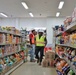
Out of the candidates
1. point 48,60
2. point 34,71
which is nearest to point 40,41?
point 48,60

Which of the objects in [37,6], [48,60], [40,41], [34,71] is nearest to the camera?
[34,71]

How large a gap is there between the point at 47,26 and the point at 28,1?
19.5 feet

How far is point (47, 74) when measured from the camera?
18.1 feet

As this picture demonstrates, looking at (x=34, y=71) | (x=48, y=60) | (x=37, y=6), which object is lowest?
(x=34, y=71)

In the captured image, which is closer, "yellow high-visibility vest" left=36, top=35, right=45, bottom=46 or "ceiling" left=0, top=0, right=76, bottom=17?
"yellow high-visibility vest" left=36, top=35, right=45, bottom=46

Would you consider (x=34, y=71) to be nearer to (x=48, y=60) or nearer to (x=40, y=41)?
(x=48, y=60)

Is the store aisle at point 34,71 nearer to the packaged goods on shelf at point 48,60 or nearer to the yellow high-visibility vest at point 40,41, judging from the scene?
the packaged goods on shelf at point 48,60

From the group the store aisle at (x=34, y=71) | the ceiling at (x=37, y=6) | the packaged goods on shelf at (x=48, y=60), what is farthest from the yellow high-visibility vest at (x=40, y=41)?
the ceiling at (x=37, y=6)

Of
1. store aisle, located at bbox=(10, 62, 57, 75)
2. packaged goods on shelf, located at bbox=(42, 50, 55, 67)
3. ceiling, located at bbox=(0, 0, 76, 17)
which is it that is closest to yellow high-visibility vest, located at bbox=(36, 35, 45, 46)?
packaged goods on shelf, located at bbox=(42, 50, 55, 67)

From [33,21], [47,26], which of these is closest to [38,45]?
[47,26]

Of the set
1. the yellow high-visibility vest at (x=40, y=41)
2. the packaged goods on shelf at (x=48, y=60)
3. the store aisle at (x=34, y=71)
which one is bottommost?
the store aisle at (x=34, y=71)

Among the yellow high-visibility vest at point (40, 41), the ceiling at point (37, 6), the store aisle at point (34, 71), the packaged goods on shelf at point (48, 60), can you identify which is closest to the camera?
the store aisle at point (34, 71)

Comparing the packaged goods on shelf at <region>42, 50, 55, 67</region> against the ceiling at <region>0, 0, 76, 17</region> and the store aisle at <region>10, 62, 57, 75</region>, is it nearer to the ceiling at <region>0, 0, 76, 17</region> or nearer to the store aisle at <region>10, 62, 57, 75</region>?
the store aisle at <region>10, 62, 57, 75</region>

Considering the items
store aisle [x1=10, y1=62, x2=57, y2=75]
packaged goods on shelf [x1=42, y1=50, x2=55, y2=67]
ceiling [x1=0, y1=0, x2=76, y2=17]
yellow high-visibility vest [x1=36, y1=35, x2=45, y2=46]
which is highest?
ceiling [x1=0, y1=0, x2=76, y2=17]
